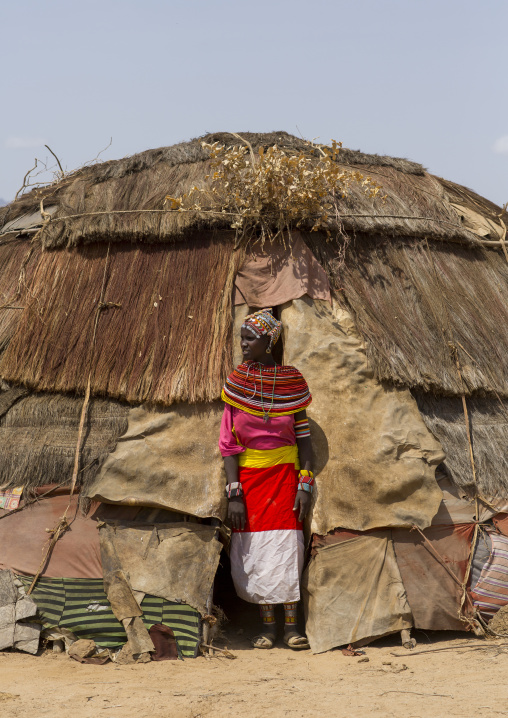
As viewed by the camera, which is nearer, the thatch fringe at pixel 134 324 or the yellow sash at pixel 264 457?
the yellow sash at pixel 264 457

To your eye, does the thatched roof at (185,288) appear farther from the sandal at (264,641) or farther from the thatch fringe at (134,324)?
the sandal at (264,641)

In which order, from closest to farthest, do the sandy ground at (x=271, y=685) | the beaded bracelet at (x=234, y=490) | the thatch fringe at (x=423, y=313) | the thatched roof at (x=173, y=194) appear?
the sandy ground at (x=271, y=685), the beaded bracelet at (x=234, y=490), the thatch fringe at (x=423, y=313), the thatched roof at (x=173, y=194)

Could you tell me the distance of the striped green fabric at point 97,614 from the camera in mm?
4512

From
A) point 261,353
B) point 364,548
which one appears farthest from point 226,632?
point 261,353

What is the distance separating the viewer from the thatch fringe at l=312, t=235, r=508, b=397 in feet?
17.2

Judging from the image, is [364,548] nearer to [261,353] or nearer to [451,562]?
[451,562]

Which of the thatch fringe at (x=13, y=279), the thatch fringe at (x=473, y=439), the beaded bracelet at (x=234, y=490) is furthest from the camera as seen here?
the thatch fringe at (x=13, y=279)

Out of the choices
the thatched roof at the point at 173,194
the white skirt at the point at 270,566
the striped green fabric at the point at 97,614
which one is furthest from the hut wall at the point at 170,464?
the thatched roof at the point at 173,194

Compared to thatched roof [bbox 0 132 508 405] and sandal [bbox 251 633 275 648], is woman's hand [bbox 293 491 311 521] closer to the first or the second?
sandal [bbox 251 633 275 648]

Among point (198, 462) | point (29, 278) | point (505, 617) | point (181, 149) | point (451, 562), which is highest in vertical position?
point (181, 149)

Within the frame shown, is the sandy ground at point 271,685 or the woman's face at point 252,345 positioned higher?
the woman's face at point 252,345

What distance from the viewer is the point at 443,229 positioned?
20.0 ft

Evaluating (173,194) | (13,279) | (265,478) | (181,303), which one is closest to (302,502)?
(265,478)

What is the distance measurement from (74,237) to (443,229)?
3.05m
